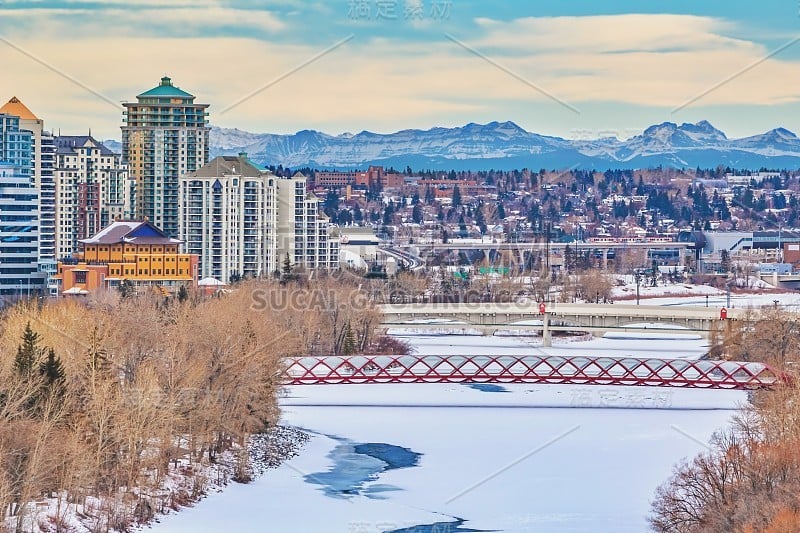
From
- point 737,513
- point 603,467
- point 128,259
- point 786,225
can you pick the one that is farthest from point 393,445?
point 786,225

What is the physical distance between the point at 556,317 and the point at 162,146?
139 feet

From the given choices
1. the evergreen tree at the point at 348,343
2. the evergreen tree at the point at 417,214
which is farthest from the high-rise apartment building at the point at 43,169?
the evergreen tree at the point at 417,214

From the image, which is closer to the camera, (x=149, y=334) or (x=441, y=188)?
(x=149, y=334)

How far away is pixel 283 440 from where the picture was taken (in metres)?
35.6

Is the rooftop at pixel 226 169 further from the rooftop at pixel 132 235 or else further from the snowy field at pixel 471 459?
the snowy field at pixel 471 459

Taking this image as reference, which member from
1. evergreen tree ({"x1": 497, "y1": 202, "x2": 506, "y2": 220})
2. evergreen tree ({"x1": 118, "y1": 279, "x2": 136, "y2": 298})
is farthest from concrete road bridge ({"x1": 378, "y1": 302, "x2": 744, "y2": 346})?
evergreen tree ({"x1": 497, "y1": 202, "x2": 506, "y2": 220})

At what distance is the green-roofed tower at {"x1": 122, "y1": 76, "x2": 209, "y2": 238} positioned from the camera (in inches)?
3915

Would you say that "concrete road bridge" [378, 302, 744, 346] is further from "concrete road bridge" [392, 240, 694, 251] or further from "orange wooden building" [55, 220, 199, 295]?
"concrete road bridge" [392, 240, 694, 251]

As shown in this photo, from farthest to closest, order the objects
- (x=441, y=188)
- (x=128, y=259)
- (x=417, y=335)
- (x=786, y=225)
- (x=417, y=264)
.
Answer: (x=441, y=188) → (x=786, y=225) → (x=417, y=264) → (x=128, y=259) → (x=417, y=335)

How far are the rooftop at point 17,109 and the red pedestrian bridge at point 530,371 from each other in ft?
155

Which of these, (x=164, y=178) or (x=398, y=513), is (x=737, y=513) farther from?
(x=164, y=178)

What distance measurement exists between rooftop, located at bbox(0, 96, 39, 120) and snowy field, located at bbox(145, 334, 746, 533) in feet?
169

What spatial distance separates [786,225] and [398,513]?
15053cm

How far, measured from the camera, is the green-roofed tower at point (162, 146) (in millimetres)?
99438
